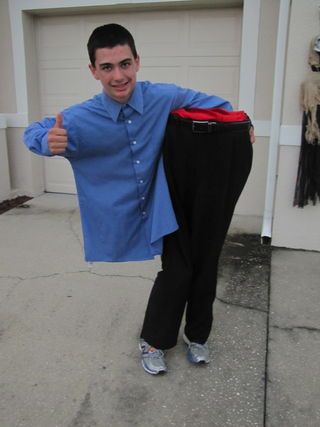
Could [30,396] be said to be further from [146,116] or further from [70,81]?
[70,81]

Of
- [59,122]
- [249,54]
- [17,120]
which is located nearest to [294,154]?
[249,54]

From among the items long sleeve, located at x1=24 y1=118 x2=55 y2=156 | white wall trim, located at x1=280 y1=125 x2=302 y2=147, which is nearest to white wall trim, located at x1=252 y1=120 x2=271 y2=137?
white wall trim, located at x1=280 y1=125 x2=302 y2=147

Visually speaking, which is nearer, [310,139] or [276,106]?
[310,139]

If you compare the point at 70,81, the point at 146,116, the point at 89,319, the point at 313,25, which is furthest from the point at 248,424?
the point at 70,81

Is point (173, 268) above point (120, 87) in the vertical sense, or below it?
below

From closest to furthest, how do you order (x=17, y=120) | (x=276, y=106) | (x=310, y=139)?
1. (x=310, y=139)
2. (x=276, y=106)
3. (x=17, y=120)

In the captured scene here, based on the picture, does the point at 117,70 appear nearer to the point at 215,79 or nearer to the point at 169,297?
Answer: the point at 169,297

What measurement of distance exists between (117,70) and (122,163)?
42 centimetres

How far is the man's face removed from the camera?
6.11 feet

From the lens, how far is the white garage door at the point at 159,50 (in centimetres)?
480

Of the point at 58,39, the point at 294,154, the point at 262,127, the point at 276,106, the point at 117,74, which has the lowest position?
the point at 294,154

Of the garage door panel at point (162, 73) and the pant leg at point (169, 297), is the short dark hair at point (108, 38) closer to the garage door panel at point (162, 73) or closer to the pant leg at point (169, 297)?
the pant leg at point (169, 297)

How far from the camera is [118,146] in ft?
6.55

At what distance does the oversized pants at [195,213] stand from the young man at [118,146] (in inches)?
3.4
